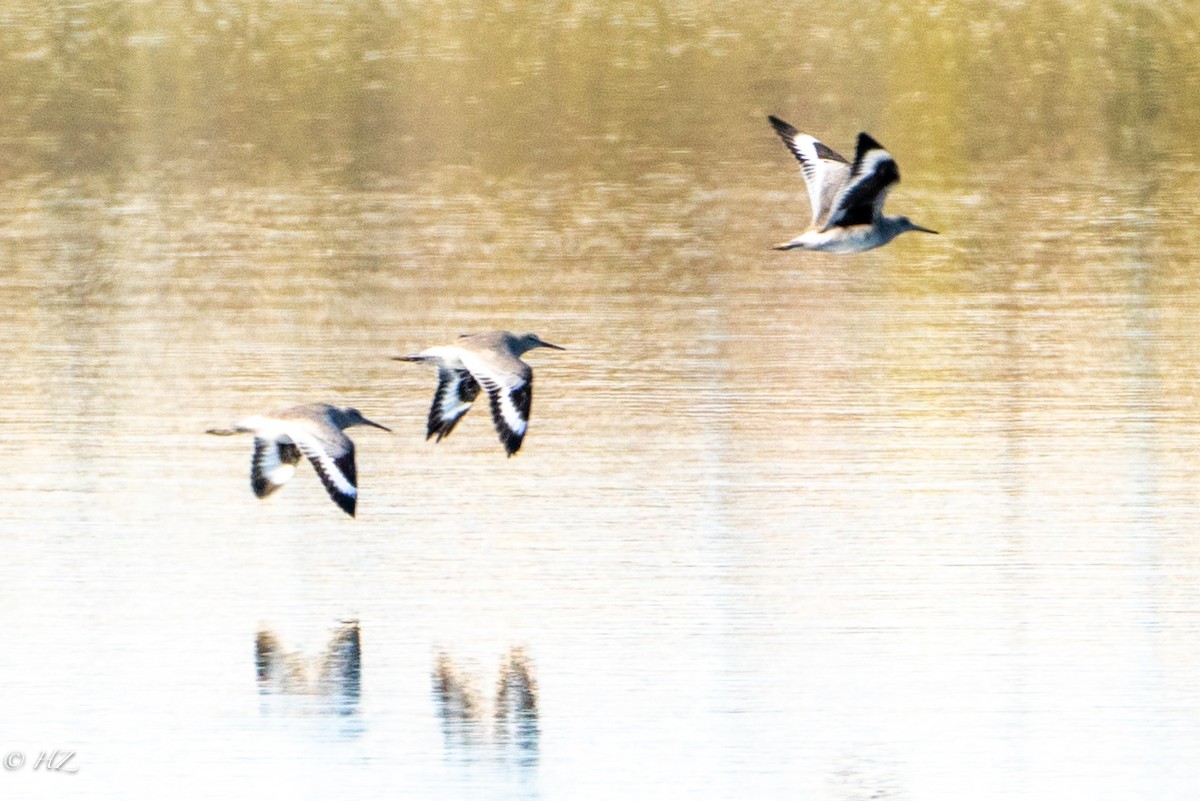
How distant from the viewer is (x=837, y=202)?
1108 centimetres

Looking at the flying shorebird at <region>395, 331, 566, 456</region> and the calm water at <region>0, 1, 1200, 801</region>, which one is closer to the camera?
the calm water at <region>0, 1, 1200, 801</region>

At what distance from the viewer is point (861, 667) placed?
8352mm

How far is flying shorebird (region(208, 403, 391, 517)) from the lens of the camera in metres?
9.39

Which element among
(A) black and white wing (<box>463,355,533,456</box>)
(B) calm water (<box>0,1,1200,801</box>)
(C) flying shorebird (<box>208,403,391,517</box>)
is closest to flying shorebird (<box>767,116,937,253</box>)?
(B) calm water (<box>0,1,1200,801</box>)

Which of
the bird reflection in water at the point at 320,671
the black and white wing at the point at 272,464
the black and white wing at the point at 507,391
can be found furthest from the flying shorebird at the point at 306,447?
the bird reflection in water at the point at 320,671

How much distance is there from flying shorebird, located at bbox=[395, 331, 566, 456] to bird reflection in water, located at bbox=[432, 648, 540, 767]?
146 cm

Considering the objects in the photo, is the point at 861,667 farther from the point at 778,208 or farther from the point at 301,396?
the point at 778,208

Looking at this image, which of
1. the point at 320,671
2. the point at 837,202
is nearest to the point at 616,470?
the point at 837,202

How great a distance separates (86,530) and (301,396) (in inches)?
102

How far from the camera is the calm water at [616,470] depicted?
7.74 m

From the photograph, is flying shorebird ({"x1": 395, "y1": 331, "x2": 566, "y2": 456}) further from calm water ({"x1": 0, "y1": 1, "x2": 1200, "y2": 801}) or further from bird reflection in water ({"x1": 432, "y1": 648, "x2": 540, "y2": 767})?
bird reflection in water ({"x1": 432, "y1": 648, "x2": 540, "y2": 767})

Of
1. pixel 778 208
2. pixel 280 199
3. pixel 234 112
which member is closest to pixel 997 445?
pixel 778 208

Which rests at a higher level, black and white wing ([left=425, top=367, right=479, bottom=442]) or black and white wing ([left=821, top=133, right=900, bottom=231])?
black and white wing ([left=821, top=133, right=900, bottom=231])

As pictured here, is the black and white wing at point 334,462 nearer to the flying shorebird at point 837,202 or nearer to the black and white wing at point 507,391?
the black and white wing at point 507,391
